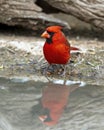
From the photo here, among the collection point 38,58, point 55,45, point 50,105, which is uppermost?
point 55,45

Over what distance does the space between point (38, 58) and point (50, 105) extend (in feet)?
4.04

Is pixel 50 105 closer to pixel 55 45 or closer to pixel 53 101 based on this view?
pixel 53 101

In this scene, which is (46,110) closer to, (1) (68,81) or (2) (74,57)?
(1) (68,81)

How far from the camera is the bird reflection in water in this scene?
4.68 meters

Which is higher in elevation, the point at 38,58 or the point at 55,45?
the point at 55,45

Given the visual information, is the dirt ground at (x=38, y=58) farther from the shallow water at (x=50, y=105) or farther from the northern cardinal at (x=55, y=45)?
the northern cardinal at (x=55, y=45)

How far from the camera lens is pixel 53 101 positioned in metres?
5.15

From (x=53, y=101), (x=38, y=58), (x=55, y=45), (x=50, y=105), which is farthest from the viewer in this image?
(x=38, y=58)

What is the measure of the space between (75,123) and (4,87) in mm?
1200

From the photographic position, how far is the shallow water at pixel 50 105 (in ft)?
14.8

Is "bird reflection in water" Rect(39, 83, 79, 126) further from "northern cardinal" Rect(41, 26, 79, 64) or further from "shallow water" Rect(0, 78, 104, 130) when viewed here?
"northern cardinal" Rect(41, 26, 79, 64)

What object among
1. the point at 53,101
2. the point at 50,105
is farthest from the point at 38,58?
the point at 50,105

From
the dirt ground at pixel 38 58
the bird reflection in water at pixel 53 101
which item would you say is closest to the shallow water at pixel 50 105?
the bird reflection in water at pixel 53 101

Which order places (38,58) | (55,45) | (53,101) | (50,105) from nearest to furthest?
(50,105) < (53,101) < (55,45) < (38,58)
